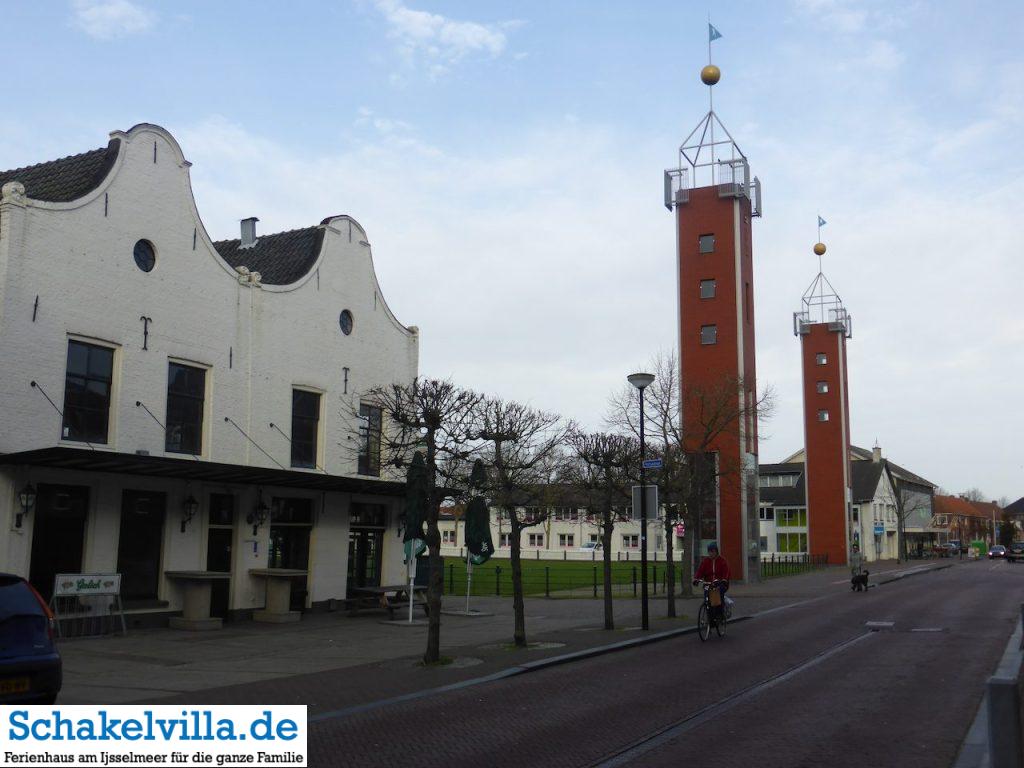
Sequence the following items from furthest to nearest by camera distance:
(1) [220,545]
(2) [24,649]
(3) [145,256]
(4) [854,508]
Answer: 1. (4) [854,508]
2. (1) [220,545]
3. (3) [145,256]
4. (2) [24,649]

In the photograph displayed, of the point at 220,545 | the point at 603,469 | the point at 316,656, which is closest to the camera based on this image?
the point at 316,656

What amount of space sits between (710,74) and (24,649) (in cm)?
4159

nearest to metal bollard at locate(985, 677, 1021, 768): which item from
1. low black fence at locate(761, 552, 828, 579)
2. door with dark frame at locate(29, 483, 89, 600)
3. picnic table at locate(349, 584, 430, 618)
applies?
door with dark frame at locate(29, 483, 89, 600)

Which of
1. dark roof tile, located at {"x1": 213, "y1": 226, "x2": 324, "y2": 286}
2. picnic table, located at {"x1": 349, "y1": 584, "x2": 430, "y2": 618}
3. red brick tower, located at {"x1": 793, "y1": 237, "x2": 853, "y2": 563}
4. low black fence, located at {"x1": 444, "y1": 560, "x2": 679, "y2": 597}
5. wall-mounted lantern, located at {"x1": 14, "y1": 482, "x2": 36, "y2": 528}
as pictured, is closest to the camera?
wall-mounted lantern, located at {"x1": 14, "y1": 482, "x2": 36, "y2": 528}

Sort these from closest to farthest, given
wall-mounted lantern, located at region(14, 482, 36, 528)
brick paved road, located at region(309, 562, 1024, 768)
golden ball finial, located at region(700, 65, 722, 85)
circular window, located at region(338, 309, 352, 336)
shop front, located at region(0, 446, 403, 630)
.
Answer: brick paved road, located at region(309, 562, 1024, 768) → wall-mounted lantern, located at region(14, 482, 36, 528) → shop front, located at region(0, 446, 403, 630) → circular window, located at region(338, 309, 352, 336) → golden ball finial, located at region(700, 65, 722, 85)

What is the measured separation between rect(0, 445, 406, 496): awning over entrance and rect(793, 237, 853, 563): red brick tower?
4876cm

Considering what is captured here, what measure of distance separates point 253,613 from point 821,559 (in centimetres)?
4754

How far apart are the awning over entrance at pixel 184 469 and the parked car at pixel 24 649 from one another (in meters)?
8.40

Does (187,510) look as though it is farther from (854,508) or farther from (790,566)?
(854,508)

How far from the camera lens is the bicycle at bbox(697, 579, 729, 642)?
17875mm

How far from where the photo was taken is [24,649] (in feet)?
26.9

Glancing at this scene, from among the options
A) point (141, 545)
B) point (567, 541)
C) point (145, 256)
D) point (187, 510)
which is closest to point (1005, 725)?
point (141, 545)

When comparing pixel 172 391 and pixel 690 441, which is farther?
pixel 690 441

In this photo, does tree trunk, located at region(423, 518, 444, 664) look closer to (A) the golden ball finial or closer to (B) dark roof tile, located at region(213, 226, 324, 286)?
(B) dark roof tile, located at region(213, 226, 324, 286)
